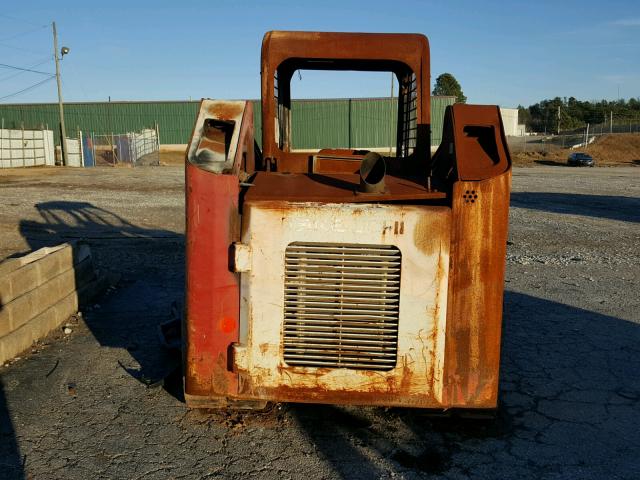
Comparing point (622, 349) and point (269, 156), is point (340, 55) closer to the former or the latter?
point (269, 156)

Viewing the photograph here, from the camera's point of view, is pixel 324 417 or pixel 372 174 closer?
pixel 372 174

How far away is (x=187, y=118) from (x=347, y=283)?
146ft

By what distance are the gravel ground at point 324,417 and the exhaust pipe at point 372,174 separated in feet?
4.43

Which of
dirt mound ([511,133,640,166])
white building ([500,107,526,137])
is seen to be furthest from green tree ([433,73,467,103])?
dirt mound ([511,133,640,166])

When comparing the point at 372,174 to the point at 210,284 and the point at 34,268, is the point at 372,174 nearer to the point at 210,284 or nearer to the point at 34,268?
the point at 210,284

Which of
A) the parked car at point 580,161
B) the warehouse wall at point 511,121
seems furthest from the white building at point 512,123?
the parked car at point 580,161

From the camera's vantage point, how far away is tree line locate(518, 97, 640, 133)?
246 ft

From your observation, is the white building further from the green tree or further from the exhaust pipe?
the exhaust pipe

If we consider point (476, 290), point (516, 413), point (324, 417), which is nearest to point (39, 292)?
point (324, 417)

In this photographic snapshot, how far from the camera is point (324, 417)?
345 centimetres

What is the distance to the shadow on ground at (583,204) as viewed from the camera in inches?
523

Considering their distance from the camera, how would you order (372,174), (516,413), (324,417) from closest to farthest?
(372,174) < (324,417) < (516,413)

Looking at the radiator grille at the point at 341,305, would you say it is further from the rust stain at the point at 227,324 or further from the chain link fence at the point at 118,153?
the chain link fence at the point at 118,153

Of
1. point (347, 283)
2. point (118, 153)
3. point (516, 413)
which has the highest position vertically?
point (118, 153)
